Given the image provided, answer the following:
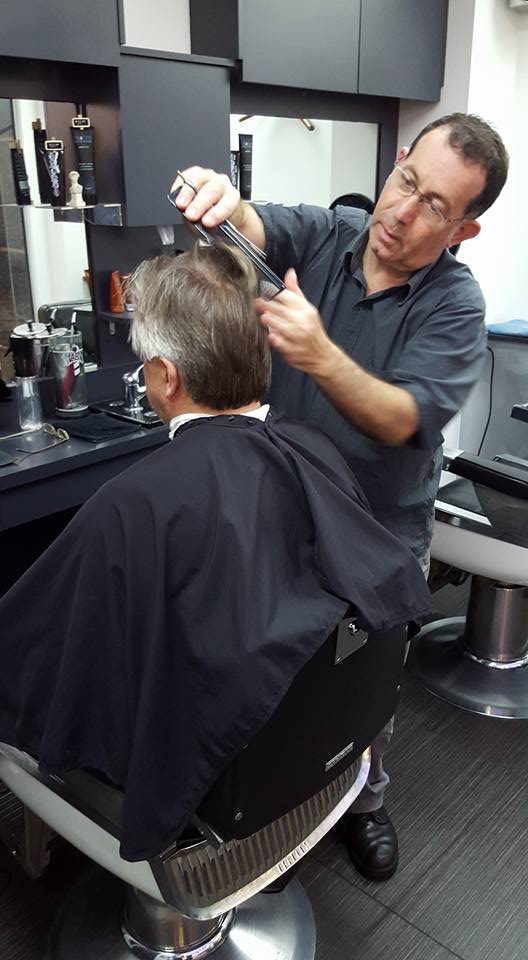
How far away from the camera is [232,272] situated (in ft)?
3.79

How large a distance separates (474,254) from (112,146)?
5.59 feet

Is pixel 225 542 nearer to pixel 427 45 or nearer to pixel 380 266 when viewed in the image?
pixel 380 266

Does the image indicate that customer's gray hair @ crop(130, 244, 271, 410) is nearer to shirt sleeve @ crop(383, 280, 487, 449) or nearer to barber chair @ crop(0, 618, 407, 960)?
shirt sleeve @ crop(383, 280, 487, 449)

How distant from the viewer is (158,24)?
2.48 meters

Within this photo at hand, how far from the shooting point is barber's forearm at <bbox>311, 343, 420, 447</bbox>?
115 cm

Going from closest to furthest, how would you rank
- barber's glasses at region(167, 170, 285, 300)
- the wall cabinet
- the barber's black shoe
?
1. barber's glasses at region(167, 170, 285, 300)
2. the barber's black shoe
3. the wall cabinet

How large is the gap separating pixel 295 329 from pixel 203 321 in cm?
13

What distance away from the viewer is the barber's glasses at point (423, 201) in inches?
54.2

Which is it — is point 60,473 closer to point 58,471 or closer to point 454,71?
point 58,471

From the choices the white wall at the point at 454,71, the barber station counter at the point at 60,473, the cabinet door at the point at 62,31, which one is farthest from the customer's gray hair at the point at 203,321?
the white wall at the point at 454,71

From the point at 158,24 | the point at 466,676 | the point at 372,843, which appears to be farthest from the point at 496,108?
the point at 372,843

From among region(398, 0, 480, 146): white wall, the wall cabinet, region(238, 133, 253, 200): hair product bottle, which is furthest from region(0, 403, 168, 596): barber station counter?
region(398, 0, 480, 146): white wall

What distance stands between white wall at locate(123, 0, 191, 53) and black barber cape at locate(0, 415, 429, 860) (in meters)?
1.82

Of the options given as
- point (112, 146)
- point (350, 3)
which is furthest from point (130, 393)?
point (350, 3)
